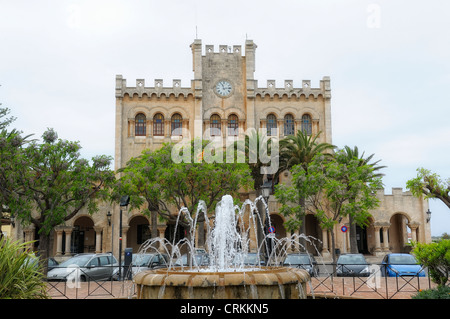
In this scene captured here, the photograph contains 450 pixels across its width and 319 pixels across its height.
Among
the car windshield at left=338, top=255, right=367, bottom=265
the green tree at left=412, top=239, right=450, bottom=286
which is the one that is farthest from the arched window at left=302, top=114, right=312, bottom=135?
the green tree at left=412, top=239, right=450, bottom=286

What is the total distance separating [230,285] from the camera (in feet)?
23.5

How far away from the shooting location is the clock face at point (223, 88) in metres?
37.5

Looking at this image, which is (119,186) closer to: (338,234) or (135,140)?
(135,140)

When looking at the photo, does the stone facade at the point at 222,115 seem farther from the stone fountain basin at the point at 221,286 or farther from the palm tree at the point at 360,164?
the stone fountain basin at the point at 221,286

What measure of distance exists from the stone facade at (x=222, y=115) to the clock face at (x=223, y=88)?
0.08 metres

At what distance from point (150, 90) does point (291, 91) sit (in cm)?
1184

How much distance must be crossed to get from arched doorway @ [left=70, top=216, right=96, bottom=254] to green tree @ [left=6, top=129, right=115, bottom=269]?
618 inches

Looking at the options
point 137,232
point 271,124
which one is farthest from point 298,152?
point 137,232

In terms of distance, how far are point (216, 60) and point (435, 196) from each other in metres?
26.0

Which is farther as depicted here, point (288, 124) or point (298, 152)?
point (288, 124)

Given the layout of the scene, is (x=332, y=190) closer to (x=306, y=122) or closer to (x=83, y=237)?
(x=306, y=122)

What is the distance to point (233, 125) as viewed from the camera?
122 ft

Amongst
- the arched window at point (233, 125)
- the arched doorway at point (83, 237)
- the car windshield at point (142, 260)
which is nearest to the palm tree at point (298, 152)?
the arched window at point (233, 125)

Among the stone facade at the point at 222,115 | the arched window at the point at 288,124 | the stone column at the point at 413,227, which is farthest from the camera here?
the arched window at the point at 288,124
